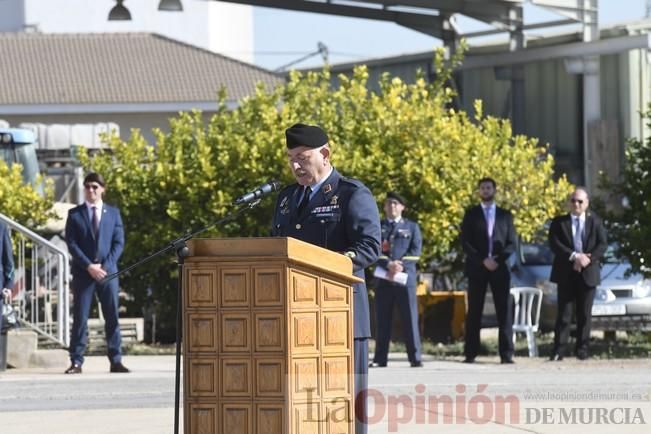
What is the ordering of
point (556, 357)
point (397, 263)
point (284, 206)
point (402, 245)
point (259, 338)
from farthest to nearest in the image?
point (402, 245), point (556, 357), point (397, 263), point (284, 206), point (259, 338)

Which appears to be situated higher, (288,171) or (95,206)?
(288,171)

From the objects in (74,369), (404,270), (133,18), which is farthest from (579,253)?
(133,18)

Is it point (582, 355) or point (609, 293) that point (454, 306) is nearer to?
point (609, 293)

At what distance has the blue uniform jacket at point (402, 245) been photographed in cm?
1797

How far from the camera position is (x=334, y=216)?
8625 millimetres

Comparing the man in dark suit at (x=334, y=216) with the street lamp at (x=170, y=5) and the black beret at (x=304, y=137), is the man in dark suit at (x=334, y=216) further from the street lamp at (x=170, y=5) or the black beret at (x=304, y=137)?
the street lamp at (x=170, y=5)

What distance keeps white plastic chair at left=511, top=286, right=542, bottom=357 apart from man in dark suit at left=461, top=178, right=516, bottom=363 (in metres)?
0.88

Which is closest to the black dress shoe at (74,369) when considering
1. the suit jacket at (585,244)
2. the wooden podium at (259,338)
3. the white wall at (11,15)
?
the suit jacket at (585,244)

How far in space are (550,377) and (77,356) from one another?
4656 millimetres

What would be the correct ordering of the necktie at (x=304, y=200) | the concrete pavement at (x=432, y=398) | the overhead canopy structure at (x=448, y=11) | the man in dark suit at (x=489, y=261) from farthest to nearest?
the overhead canopy structure at (x=448, y=11)
the man in dark suit at (x=489, y=261)
the concrete pavement at (x=432, y=398)
the necktie at (x=304, y=200)

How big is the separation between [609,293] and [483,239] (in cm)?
355

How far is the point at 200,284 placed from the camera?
25.8ft

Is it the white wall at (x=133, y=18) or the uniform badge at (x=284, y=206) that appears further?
the white wall at (x=133, y=18)

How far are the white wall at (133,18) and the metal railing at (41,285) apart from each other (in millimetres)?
39096
